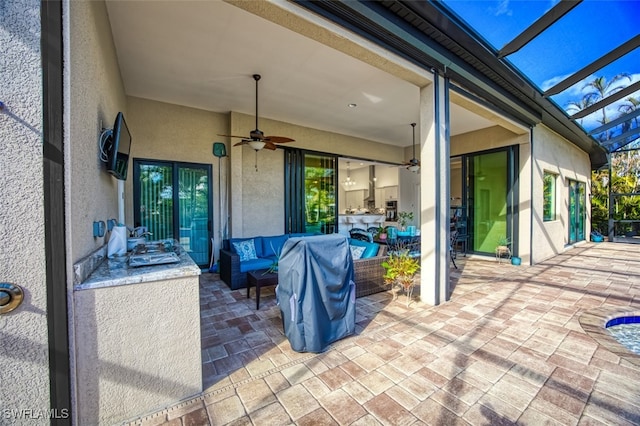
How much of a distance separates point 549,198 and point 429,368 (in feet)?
24.0

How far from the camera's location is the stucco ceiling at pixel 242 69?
2.84 meters

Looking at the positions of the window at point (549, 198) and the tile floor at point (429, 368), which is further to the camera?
the window at point (549, 198)

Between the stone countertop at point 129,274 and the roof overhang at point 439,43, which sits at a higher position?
the roof overhang at point 439,43

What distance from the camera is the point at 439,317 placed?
10.1ft

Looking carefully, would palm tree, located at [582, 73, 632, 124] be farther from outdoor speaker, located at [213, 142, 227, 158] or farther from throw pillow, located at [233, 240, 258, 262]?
outdoor speaker, located at [213, 142, 227, 158]

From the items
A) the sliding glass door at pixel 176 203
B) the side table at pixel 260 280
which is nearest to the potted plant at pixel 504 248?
the side table at pixel 260 280

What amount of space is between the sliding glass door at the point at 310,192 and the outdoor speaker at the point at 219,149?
1.43 meters

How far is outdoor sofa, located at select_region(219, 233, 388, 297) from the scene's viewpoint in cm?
385

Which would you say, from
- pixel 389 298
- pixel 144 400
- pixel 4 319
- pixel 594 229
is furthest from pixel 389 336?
pixel 594 229

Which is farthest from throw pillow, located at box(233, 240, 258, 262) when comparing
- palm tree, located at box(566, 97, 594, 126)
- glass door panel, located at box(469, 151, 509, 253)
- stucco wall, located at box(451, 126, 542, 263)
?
palm tree, located at box(566, 97, 594, 126)

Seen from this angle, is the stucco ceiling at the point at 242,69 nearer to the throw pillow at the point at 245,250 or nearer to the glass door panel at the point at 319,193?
the glass door panel at the point at 319,193

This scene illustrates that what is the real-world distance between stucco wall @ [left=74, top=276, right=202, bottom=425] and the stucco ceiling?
9.22 feet

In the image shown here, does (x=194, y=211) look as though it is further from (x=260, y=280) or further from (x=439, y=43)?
(x=439, y=43)

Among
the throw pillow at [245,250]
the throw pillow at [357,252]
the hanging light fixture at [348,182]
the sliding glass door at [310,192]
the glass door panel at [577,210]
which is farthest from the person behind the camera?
the hanging light fixture at [348,182]
